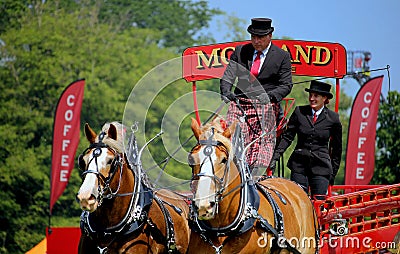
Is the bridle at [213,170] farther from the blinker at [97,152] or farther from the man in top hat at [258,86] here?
the blinker at [97,152]

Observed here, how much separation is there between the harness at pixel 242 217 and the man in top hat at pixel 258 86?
627mm

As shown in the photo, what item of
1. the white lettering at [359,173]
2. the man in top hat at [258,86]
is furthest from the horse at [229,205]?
the white lettering at [359,173]

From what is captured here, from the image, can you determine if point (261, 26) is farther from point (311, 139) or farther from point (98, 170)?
point (98, 170)

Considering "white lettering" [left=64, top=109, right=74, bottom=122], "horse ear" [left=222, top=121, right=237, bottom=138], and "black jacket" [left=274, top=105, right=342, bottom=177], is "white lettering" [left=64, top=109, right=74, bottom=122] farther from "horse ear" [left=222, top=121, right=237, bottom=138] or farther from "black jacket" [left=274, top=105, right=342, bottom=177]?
"horse ear" [left=222, top=121, right=237, bottom=138]

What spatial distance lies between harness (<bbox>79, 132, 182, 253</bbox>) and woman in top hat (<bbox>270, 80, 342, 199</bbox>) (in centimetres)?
174

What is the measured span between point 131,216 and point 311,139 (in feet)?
7.94

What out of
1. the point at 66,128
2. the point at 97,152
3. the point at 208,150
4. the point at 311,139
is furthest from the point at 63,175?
the point at 208,150

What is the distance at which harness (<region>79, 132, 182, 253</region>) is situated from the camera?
794 cm

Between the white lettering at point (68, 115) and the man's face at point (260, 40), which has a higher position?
the white lettering at point (68, 115)

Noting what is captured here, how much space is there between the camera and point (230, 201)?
24.4 ft

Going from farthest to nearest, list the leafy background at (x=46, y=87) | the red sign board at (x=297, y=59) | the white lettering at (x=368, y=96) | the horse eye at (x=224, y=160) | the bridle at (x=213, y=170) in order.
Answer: the leafy background at (x=46, y=87)
the white lettering at (x=368, y=96)
the red sign board at (x=297, y=59)
the horse eye at (x=224, y=160)
the bridle at (x=213, y=170)

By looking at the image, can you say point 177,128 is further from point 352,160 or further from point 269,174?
point 352,160

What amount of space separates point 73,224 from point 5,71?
7.46 metres

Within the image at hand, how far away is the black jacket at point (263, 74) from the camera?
→ 846 centimetres
